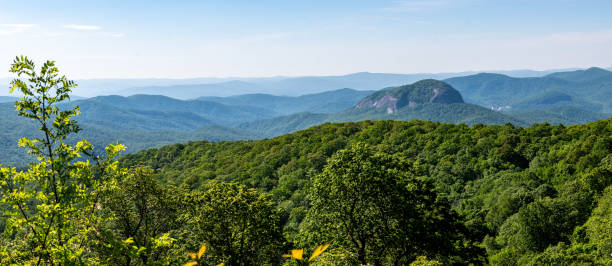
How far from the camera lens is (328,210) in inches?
918

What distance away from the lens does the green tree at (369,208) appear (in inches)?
→ 882

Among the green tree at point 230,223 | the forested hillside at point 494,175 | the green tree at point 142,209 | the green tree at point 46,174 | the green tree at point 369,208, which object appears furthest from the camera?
the forested hillside at point 494,175

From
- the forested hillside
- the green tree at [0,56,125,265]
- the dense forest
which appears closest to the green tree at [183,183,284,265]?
the dense forest

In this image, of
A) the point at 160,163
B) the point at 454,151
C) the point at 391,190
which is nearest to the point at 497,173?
the point at 454,151

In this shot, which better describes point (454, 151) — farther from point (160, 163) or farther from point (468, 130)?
point (160, 163)

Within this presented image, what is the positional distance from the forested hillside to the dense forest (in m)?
0.21

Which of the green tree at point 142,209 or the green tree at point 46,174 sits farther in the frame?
the green tree at point 142,209

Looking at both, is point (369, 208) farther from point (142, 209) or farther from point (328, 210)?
point (142, 209)

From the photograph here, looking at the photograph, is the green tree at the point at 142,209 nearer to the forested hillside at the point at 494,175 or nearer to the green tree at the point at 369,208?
the forested hillside at the point at 494,175

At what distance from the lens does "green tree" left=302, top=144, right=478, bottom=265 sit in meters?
22.4

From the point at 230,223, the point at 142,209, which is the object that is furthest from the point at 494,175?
the point at 142,209

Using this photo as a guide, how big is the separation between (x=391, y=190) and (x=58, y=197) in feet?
58.3

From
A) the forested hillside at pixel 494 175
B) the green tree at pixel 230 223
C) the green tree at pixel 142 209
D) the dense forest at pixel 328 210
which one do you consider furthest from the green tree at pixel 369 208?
the green tree at pixel 142 209

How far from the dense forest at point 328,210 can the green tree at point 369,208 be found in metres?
0.09
